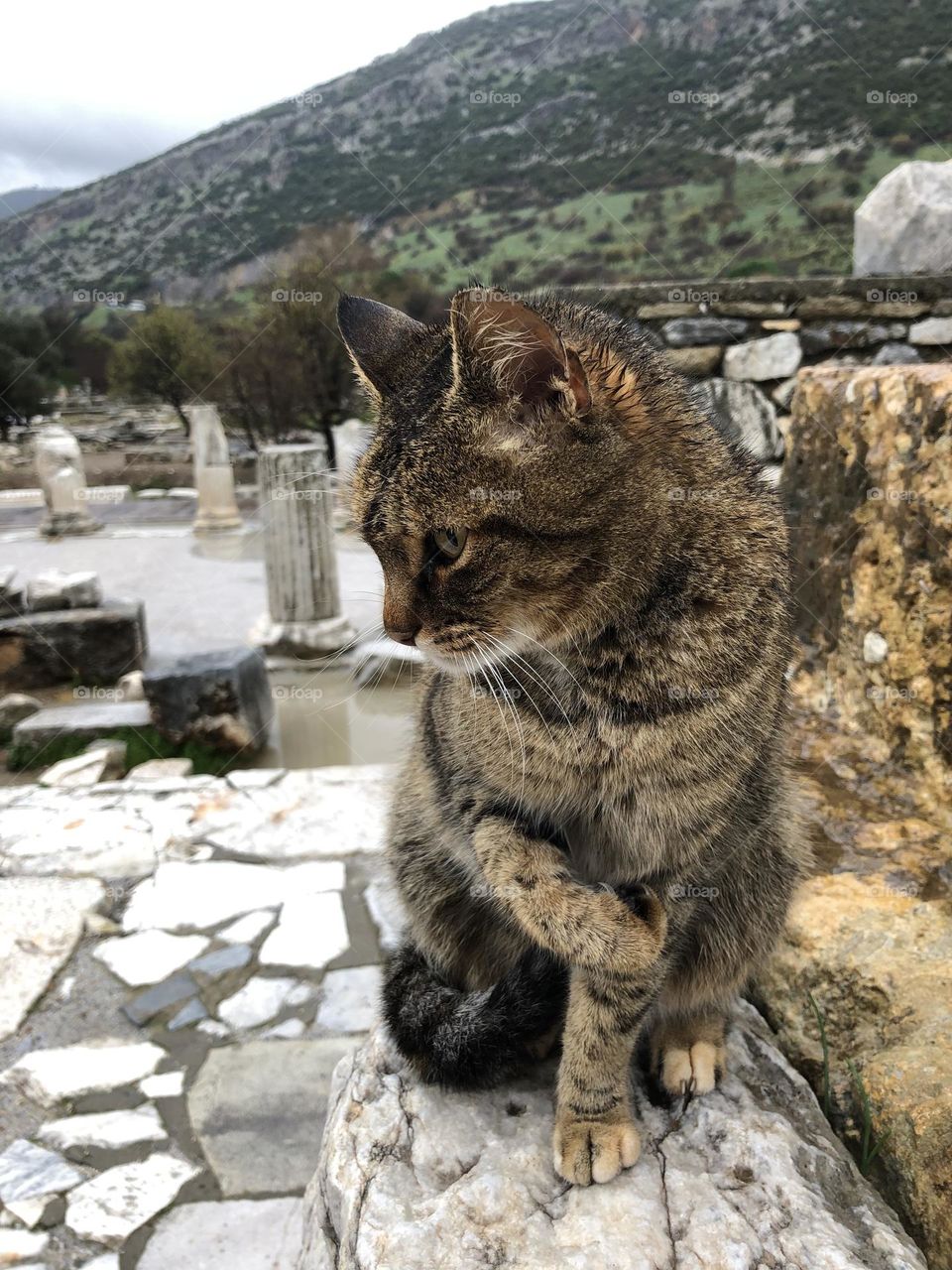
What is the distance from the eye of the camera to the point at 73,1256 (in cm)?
220

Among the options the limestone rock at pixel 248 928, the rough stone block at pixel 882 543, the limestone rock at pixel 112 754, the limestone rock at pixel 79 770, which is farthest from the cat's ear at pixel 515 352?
the limestone rock at pixel 112 754

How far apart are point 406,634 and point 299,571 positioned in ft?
25.8

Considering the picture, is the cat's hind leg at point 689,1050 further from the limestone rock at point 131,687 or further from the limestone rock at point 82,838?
the limestone rock at point 131,687

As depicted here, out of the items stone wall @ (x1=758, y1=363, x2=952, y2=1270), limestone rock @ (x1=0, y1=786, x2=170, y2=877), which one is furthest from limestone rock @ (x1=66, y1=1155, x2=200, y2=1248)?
stone wall @ (x1=758, y1=363, x2=952, y2=1270)

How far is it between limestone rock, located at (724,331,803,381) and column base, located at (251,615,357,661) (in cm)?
495

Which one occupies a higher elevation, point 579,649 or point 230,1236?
point 579,649

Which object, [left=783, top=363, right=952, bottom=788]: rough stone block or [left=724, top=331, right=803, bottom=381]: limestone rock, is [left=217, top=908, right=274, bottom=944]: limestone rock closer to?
[left=783, top=363, right=952, bottom=788]: rough stone block

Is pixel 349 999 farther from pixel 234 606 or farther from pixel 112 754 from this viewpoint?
pixel 234 606

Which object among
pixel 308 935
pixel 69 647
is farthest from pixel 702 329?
pixel 69 647

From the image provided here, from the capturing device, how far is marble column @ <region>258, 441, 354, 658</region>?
29.3 ft

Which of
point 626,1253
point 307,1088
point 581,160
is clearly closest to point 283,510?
point 307,1088

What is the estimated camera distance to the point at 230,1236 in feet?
7.43

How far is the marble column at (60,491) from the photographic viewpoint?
1572cm

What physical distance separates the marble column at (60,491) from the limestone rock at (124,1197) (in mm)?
15453
